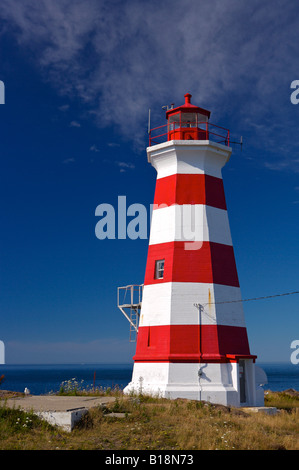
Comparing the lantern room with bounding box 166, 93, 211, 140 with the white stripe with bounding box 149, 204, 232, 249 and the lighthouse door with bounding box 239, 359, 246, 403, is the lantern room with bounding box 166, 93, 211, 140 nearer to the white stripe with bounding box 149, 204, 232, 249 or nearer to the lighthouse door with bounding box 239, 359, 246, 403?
the white stripe with bounding box 149, 204, 232, 249

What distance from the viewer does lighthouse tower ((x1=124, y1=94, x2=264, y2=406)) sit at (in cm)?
1800

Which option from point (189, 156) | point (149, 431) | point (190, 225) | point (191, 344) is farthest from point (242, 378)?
point (189, 156)

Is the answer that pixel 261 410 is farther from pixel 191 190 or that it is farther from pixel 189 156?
pixel 189 156

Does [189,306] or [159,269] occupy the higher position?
[159,269]

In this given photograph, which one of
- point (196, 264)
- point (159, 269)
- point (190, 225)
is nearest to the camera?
point (196, 264)

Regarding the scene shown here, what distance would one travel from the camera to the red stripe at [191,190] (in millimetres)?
19891

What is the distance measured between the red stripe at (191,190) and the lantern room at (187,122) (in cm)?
187

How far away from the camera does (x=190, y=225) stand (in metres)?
19.6

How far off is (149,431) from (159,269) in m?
8.94

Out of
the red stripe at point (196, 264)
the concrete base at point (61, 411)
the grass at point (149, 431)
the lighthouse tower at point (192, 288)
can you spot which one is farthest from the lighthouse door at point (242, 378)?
the concrete base at point (61, 411)

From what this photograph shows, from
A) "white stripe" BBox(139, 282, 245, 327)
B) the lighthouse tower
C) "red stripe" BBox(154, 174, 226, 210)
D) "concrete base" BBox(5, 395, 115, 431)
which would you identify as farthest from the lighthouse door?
"concrete base" BBox(5, 395, 115, 431)
